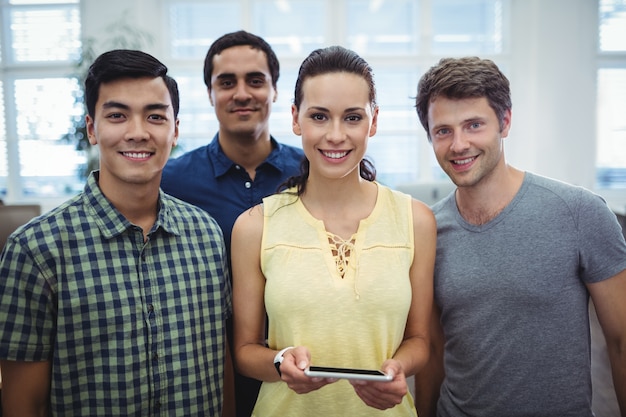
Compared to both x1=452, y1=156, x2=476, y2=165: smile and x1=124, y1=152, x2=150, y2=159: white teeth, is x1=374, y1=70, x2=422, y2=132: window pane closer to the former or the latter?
x1=452, y1=156, x2=476, y2=165: smile

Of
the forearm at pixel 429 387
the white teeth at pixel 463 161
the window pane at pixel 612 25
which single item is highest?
the window pane at pixel 612 25

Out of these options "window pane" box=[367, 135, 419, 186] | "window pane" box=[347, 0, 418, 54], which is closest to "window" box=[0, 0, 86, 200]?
"window pane" box=[347, 0, 418, 54]

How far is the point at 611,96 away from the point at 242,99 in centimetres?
588

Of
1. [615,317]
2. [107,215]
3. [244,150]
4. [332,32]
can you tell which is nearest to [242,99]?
[244,150]

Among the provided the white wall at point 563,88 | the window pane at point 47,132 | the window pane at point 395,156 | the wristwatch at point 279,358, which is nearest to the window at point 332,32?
the window pane at point 395,156

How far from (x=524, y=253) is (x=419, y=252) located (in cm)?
33

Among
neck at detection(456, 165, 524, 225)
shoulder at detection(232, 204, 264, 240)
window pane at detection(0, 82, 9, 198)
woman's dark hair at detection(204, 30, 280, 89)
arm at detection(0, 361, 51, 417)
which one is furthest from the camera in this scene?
window pane at detection(0, 82, 9, 198)

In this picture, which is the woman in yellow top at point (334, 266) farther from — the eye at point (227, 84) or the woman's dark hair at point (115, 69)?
the eye at point (227, 84)

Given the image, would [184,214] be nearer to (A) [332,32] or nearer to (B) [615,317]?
(B) [615,317]

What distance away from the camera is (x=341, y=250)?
1.38 m

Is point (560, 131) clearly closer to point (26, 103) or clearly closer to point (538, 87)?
Answer: point (538, 87)

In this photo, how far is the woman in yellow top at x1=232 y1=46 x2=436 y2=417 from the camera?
4.30 feet

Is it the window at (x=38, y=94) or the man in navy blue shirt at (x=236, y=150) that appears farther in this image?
the window at (x=38, y=94)

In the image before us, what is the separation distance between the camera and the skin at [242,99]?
6.43 feet
